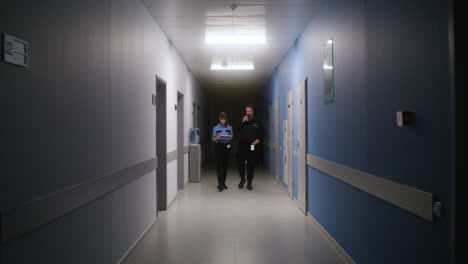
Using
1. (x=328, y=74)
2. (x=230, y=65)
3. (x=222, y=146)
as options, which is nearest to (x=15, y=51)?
(x=328, y=74)

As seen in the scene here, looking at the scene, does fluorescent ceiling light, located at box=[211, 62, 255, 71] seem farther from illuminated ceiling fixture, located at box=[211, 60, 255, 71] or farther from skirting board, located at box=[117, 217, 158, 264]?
skirting board, located at box=[117, 217, 158, 264]

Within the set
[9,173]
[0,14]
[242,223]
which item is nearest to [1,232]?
[9,173]

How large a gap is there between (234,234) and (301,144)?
216 centimetres

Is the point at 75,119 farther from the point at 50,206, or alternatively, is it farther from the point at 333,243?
the point at 333,243

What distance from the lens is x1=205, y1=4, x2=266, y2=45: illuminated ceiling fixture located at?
5.96 m

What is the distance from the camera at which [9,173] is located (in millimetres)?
1778

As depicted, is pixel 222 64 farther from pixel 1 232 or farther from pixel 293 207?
pixel 1 232

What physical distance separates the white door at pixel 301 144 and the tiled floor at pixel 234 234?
307mm

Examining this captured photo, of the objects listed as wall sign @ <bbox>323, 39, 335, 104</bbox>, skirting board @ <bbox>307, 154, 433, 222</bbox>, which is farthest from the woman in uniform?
skirting board @ <bbox>307, 154, 433, 222</bbox>

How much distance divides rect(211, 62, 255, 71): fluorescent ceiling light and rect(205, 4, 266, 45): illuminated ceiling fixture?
2389 mm

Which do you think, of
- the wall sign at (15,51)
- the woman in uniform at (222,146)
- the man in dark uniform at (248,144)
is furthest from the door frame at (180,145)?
the wall sign at (15,51)

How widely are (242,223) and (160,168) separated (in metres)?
1.76

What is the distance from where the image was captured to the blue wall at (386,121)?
202 centimetres

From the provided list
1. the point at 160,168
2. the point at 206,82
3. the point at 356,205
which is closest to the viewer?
the point at 356,205
